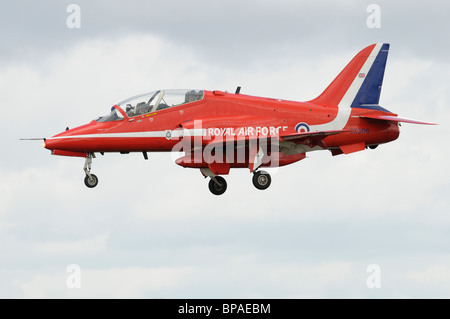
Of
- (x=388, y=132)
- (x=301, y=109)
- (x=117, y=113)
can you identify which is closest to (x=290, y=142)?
(x=301, y=109)

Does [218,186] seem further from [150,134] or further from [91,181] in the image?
[91,181]

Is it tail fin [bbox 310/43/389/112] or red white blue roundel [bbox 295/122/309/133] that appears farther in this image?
tail fin [bbox 310/43/389/112]

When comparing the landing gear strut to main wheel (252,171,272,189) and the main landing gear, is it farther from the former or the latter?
main wheel (252,171,272,189)

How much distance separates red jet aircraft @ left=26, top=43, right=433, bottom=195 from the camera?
3484 cm

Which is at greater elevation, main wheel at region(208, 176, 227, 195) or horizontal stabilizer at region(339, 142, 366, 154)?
horizontal stabilizer at region(339, 142, 366, 154)

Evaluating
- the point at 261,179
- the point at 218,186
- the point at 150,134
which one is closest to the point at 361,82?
the point at 261,179

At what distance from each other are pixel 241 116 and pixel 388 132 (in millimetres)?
6566

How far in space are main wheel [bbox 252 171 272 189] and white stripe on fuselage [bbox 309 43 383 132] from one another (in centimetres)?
280

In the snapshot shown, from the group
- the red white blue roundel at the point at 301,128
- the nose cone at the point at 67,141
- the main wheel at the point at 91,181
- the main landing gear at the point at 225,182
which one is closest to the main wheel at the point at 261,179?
the main landing gear at the point at 225,182

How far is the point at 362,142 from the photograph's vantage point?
122 feet

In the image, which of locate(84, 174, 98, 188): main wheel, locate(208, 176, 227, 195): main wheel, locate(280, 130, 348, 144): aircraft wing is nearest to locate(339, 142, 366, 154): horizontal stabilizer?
locate(280, 130, 348, 144): aircraft wing

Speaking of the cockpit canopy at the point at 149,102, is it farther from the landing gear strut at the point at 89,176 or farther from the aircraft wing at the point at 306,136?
the aircraft wing at the point at 306,136

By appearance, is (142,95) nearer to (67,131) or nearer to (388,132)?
(67,131)

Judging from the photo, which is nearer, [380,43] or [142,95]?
[142,95]
